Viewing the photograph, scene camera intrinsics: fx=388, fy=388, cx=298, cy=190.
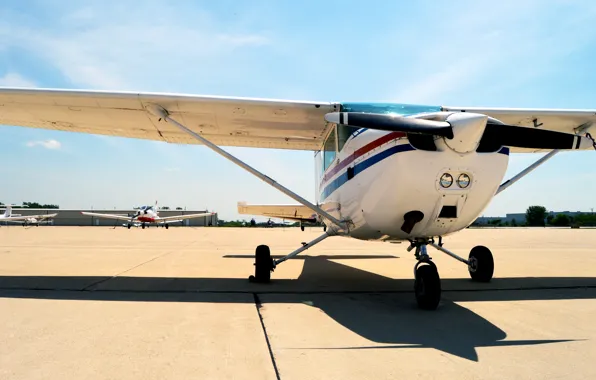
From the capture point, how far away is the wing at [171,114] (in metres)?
6.25

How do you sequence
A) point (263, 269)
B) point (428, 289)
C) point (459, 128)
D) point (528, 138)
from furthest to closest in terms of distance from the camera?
point (263, 269) < point (528, 138) < point (428, 289) < point (459, 128)

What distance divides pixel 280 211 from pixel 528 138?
25.2ft

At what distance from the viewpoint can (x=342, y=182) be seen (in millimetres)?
5855

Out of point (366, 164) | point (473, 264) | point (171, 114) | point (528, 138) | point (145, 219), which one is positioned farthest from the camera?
point (145, 219)

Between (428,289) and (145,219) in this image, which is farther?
(145,219)

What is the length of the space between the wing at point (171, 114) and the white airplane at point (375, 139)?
0.02m

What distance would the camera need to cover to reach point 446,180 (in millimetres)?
4176

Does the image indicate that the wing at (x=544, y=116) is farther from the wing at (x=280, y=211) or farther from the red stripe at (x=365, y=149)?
the wing at (x=280, y=211)

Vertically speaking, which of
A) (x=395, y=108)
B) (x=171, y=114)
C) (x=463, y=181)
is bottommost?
(x=463, y=181)

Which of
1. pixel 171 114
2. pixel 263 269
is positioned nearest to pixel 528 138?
pixel 263 269

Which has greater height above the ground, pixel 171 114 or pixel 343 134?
pixel 171 114

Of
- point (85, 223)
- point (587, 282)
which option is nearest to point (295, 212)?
point (587, 282)

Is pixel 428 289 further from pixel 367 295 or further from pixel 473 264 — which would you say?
pixel 473 264

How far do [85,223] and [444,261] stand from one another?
223ft
